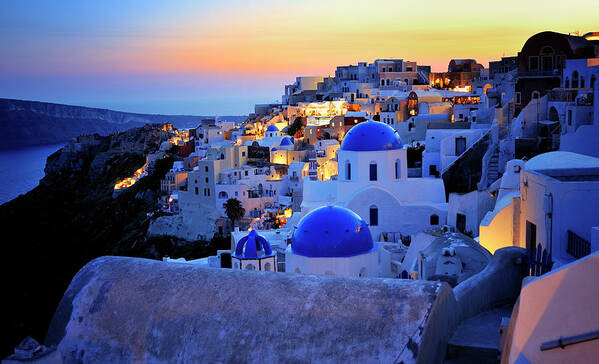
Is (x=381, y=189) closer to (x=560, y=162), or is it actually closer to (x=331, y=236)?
(x=331, y=236)

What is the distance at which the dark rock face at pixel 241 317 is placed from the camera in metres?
4.95

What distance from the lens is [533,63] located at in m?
25.9

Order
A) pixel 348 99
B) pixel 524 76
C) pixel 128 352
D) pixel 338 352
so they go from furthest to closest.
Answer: pixel 348 99, pixel 524 76, pixel 128 352, pixel 338 352

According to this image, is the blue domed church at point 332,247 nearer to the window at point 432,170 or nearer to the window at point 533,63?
the window at point 432,170

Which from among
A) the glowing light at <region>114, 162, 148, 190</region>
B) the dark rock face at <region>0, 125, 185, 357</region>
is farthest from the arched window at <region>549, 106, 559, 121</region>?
the glowing light at <region>114, 162, 148, 190</region>

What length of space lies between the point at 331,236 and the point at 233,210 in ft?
71.8

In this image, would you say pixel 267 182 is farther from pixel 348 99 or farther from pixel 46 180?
pixel 46 180

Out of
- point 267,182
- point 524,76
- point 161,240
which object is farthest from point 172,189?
point 524,76

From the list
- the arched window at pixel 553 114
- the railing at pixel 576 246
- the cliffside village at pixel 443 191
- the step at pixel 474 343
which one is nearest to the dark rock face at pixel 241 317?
the step at pixel 474 343

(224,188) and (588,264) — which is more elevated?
(588,264)

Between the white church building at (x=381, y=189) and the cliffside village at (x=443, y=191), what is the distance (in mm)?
48

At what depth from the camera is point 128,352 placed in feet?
18.3

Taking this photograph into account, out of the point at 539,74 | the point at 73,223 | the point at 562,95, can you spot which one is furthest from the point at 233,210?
the point at 73,223

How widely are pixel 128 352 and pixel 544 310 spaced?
143 inches
